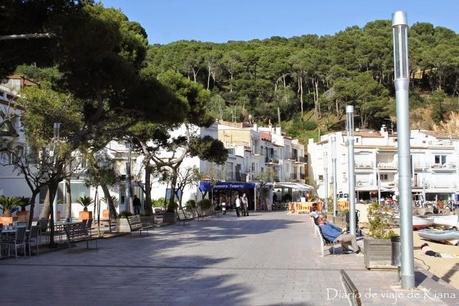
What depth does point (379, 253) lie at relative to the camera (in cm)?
1214

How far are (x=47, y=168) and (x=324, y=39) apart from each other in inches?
4119

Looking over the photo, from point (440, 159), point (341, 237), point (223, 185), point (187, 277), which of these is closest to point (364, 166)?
point (440, 159)

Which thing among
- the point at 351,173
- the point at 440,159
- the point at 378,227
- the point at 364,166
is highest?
the point at 440,159

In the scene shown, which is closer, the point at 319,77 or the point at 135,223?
the point at 135,223

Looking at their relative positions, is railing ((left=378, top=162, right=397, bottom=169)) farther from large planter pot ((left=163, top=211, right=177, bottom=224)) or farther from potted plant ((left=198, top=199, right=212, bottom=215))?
large planter pot ((left=163, top=211, right=177, bottom=224))

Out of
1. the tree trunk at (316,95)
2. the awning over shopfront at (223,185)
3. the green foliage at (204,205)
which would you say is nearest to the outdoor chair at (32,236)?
the green foliage at (204,205)

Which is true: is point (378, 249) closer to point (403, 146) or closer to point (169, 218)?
point (403, 146)

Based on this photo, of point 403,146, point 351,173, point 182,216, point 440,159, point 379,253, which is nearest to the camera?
point 403,146

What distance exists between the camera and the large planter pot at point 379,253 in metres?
12.0

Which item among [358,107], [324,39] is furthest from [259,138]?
[324,39]

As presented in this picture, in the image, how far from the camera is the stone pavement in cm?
928

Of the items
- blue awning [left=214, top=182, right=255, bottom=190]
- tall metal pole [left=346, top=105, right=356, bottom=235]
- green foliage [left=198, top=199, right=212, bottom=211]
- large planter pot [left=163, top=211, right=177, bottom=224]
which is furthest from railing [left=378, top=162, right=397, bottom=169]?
tall metal pole [left=346, top=105, right=356, bottom=235]

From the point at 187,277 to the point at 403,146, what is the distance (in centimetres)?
476

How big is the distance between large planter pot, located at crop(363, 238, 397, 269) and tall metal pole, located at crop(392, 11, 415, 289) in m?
2.33
